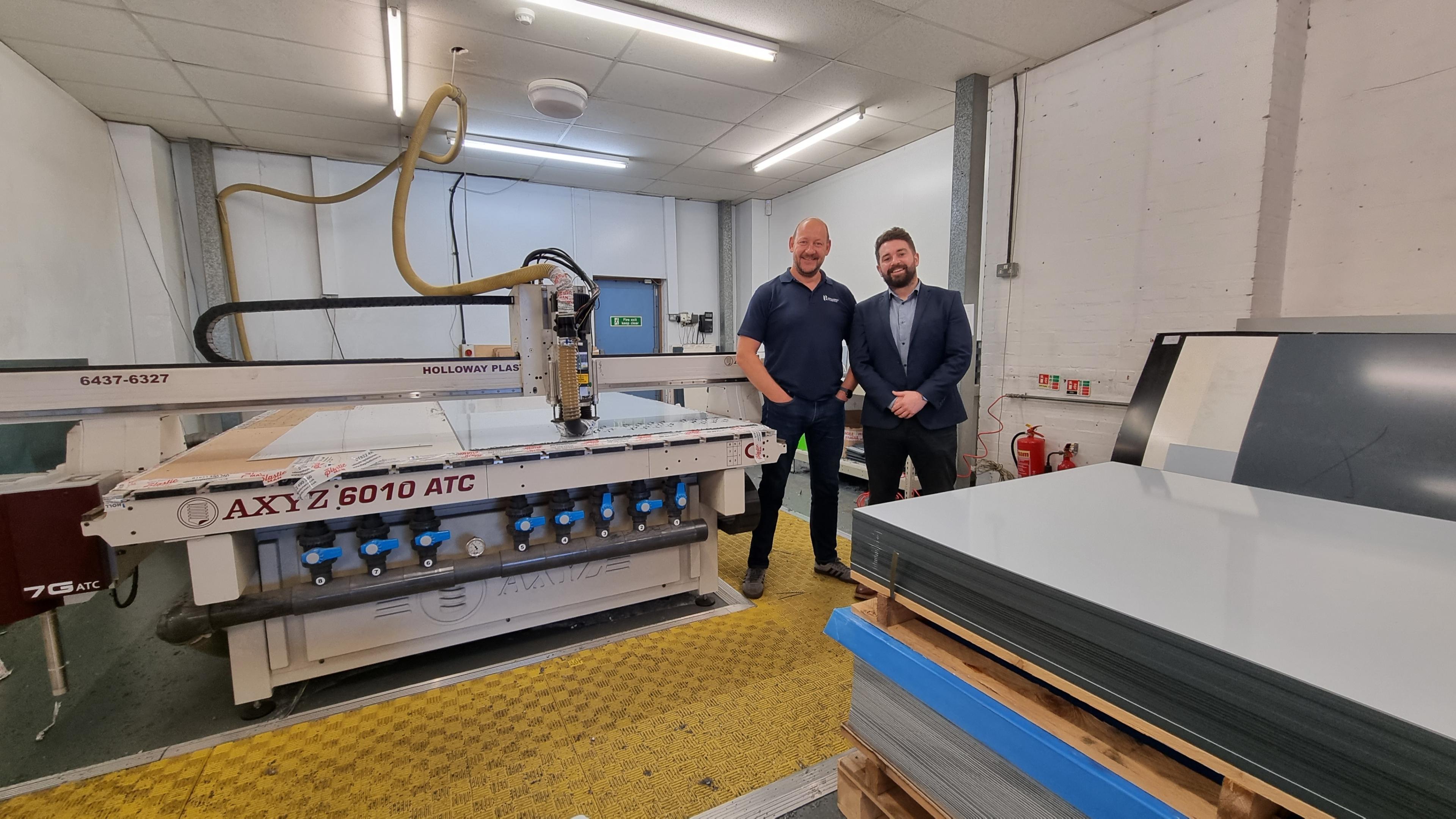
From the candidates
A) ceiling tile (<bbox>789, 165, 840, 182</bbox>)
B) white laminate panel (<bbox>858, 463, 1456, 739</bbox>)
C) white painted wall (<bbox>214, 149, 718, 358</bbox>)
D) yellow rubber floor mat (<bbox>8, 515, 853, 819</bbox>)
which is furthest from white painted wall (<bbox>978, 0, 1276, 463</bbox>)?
white painted wall (<bbox>214, 149, 718, 358</bbox>)

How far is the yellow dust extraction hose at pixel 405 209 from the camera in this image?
73.2 inches

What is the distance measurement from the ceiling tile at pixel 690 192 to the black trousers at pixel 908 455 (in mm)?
4493

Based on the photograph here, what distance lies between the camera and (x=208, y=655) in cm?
218

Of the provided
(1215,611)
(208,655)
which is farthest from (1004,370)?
(208,655)

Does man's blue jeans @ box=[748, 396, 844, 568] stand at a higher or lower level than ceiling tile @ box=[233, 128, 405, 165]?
lower

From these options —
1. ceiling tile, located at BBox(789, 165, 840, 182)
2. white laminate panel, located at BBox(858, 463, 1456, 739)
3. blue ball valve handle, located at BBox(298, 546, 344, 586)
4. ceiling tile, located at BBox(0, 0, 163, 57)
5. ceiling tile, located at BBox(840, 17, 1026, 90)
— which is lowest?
blue ball valve handle, located at BBox(298, 546, 344, 586)

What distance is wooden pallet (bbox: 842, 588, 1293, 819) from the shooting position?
0.65m

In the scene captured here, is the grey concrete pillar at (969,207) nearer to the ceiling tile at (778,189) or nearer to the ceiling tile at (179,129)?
A: the ceiling tile at (778,189)

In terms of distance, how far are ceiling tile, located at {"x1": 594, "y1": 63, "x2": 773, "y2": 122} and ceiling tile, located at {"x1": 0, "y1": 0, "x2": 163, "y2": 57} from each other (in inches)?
97.4

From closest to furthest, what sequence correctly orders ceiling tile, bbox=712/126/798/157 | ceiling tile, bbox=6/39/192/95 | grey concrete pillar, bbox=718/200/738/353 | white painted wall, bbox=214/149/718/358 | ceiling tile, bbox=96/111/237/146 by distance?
ceiling tile, bbox=6/39/192/95
ceiling tile, bbox=96/111/237/146
ceiling tile, bbox=712/126/798/157
white painted wall, bbox=214/149/718/358
grey concrete pillar, bbox=718/200/738/353

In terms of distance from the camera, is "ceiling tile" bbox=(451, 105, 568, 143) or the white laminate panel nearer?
the white laminate panel

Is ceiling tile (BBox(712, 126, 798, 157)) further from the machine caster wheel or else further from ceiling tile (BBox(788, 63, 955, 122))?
the machine caster wheel

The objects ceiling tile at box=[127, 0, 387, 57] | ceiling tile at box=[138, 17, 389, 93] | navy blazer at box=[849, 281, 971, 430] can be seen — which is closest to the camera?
navy blazer at box=[849, 281, 971, 430]

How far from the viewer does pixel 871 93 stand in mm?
3840
